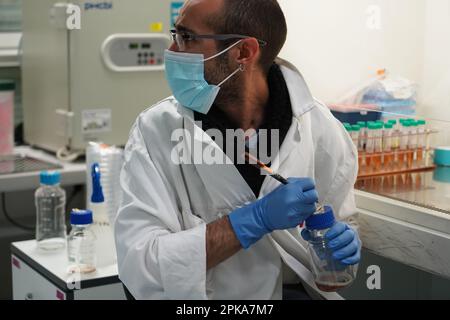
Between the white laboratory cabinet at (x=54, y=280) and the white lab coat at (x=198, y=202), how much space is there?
36cm

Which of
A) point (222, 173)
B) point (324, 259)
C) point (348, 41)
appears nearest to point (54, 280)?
point (222, 173)

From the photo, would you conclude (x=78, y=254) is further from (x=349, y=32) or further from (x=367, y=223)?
(x=349, y=32)

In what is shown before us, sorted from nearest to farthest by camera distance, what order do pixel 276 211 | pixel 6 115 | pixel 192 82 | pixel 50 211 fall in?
pixel 276 211, pixel 192 82, pixel 50 211, pixel 6 115

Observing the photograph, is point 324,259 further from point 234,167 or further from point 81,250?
point 81,250

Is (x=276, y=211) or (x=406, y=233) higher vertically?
(x=276, y=211)

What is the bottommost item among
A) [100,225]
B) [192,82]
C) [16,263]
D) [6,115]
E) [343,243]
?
[16,263]

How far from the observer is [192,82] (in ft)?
5.44

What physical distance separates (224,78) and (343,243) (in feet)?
1.43

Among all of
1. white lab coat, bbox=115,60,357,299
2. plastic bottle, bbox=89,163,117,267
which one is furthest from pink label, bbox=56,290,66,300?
white lab coat, bbox=115,60,357,299

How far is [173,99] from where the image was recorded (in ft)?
5.67

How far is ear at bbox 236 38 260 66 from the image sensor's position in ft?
5.43

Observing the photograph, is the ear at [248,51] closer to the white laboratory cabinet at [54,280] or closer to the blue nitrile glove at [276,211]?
the blue nitrile glove at [276,211]

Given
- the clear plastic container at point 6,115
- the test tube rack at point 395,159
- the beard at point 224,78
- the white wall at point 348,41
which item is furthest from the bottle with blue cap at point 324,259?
the clear plastic container at point 6,115

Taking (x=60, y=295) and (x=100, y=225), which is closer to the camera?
(x=60, y=295)
